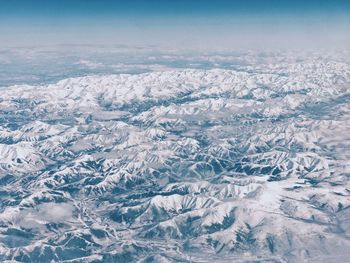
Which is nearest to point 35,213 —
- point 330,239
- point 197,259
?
point 197,259

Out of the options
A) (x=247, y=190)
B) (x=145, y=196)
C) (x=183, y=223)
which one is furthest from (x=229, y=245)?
(x=145, y=196)

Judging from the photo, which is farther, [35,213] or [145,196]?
[145,196]

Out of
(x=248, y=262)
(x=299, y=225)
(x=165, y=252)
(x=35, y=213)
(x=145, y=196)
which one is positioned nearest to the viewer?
(x=248, y=262)

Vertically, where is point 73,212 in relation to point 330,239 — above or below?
below

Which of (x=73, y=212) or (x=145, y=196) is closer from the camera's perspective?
(x=73, y=212)

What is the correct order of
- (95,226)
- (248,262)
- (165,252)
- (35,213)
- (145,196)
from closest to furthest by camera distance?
(248,262) → (165,252) → (95,226) → (35,213) → (145,196)

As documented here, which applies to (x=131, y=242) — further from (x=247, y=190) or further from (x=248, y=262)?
(x=247, y=190)

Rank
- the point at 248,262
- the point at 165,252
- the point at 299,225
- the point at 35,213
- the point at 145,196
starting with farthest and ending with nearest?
the point at 145,196 → the point at 35,213 → the point at 299,225 → the point at 165,252 → the point at 248,262

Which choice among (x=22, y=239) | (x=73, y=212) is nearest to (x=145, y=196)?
(x=73, y=212)

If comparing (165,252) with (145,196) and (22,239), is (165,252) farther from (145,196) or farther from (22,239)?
(145,196)
